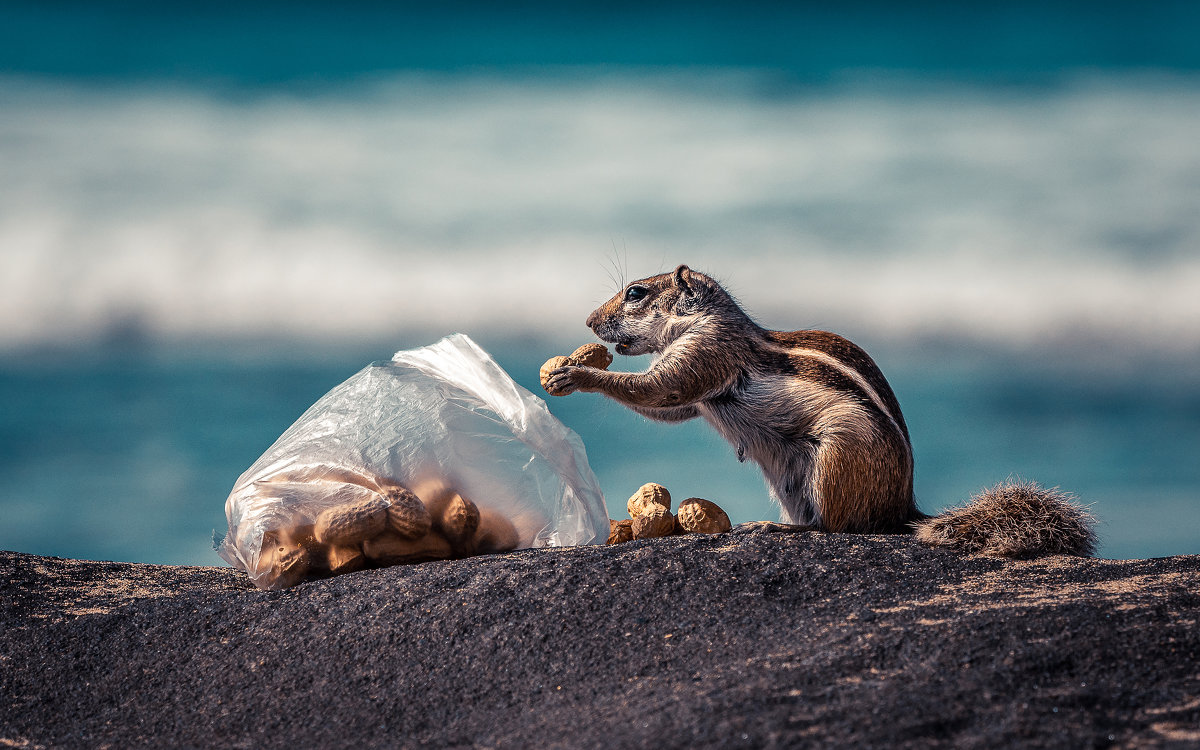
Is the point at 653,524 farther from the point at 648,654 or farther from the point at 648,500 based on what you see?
the point at 648,654

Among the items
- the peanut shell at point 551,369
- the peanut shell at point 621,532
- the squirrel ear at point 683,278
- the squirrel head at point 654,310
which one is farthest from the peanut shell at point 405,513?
the squirrel ear at point 683,278

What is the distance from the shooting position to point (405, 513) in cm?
345

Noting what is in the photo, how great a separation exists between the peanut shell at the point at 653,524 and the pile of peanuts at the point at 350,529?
26.3 inches

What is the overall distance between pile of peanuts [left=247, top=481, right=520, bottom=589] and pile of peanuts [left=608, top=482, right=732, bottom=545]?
670 mm

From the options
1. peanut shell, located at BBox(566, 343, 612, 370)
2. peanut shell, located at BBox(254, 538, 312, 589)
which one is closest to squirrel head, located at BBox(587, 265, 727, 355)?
peanut shell, located at BBox(566, 343, 612, 370)

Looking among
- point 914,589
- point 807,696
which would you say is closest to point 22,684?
point 807,696

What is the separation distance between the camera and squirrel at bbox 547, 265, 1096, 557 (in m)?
3.54

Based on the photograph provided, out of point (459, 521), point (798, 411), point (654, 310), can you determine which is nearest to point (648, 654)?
point (459, 521)

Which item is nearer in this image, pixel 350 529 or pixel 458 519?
pixel 350 529

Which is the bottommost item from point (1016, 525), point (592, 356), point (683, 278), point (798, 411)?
point (1016, 525)

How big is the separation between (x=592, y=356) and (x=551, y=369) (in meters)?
0.24

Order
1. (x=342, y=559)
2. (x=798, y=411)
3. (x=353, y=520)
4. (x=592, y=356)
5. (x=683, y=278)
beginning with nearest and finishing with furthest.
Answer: (x=353, y=520), (x=342, y=559), (x=798, y=411), (x=592, y=356), (x=683, y=278)

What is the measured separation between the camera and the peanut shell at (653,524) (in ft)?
12.6

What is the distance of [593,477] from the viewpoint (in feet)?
13.3
